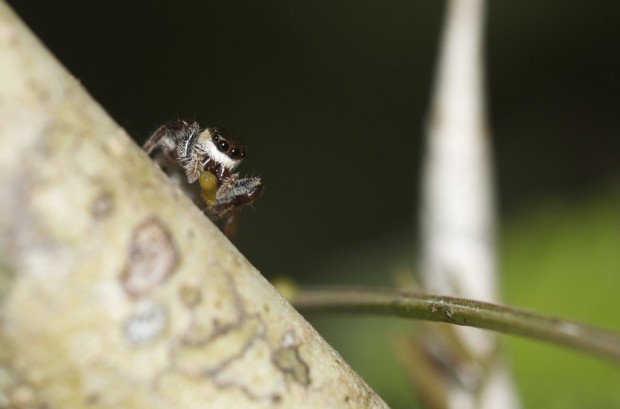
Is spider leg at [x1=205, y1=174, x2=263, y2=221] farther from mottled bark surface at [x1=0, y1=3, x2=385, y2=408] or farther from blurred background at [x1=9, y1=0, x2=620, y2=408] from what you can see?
blurred background at [x1=9, y1=0, x2=620, y2=408]

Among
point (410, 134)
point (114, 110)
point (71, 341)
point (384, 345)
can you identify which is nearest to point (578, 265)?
point (384, 345)

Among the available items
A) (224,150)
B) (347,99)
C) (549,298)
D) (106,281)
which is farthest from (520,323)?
(347,99)

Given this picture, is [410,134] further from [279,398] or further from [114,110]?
[279,398]

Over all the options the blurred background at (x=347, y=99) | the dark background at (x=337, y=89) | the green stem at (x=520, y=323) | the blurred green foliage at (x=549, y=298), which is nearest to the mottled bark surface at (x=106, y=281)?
the green stem at (x=520, y=323)

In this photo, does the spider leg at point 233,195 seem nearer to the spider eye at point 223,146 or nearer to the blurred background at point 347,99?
the spider eye at point 223,146

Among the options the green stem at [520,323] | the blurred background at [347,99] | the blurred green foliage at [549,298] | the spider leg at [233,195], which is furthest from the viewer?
the blurred background at [347,99]

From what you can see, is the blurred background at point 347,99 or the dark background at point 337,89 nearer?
the blurred background at point 347,99

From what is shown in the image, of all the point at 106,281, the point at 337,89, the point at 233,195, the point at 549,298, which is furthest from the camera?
the point at 337,89

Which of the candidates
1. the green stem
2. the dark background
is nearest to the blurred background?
the dark background

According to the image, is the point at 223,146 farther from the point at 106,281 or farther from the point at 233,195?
the point at 106,281
